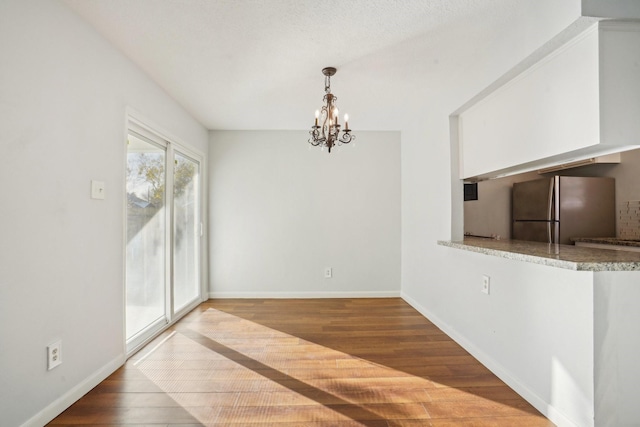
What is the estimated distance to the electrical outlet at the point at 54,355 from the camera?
1672mm

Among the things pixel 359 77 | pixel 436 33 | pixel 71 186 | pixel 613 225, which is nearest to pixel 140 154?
pixel 71 186

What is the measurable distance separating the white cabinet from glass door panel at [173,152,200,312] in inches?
125

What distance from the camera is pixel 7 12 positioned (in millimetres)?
1464

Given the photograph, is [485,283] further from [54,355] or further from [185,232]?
[185,232]

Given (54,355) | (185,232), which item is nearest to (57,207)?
(54,355)

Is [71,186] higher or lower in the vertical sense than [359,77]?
lower

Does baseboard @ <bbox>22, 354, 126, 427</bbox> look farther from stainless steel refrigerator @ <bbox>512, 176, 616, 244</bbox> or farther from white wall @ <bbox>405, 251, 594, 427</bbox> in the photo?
stainless steel refrigerator @ <bbox>512, 176, 616, 244</bbox>

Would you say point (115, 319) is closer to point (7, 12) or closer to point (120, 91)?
point (120, 91)

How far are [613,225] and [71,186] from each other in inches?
195

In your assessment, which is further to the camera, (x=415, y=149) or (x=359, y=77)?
(x=415, y=149)

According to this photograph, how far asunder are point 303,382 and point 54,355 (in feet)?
4.79

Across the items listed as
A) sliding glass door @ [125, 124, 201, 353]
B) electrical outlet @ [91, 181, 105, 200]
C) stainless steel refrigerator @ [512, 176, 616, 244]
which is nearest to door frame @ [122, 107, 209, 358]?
sliding glass door @ [125, 124, 201, 353]

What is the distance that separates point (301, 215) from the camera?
4309 mm

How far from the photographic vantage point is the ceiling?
181cm
